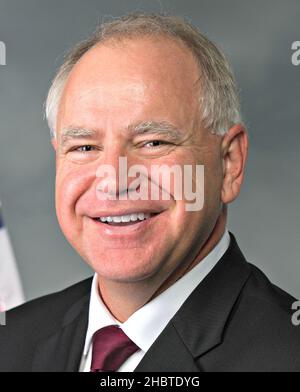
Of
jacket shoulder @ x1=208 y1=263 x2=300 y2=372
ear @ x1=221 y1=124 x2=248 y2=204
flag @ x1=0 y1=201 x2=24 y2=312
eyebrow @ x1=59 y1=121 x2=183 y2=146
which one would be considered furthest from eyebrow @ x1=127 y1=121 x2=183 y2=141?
flag @ x1=0 y1=201 x2=24 y2=312

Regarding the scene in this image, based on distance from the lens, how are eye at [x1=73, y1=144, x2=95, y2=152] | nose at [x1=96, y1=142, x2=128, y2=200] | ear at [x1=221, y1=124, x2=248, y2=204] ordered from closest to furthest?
nose at [x1=96, y1=142, x2=128, y2=200], eye at [x1=73, y1=144, x2=95, y2=152], ear at [x1=221, y1=124, x2=248, y2=204]

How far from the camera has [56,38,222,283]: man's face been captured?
2.72m

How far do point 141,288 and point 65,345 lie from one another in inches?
15.3

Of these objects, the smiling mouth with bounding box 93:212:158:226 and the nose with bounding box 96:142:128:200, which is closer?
the nose with bounding box 96:142:128:200

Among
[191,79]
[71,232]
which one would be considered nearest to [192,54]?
[191,79]

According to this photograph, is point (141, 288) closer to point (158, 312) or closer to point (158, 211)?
point (158, 312)

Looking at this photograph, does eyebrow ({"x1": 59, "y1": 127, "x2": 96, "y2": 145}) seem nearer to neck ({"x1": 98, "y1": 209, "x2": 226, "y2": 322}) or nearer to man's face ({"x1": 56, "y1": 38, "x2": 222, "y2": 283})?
man's face ({"x1": 56, "y1": 38, "x2": 222, "y2": 283})

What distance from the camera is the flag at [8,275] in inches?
191

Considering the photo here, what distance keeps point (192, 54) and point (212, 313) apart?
83cm

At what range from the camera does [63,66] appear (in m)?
3.07

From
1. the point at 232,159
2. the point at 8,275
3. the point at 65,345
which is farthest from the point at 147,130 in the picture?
the point at 8,275

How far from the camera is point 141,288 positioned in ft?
9.41

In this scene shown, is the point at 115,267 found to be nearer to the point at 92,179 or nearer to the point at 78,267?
the point at 92,179

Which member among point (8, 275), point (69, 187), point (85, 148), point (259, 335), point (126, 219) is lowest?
point (8, 275)
